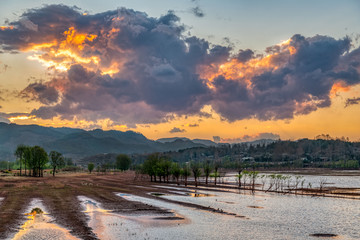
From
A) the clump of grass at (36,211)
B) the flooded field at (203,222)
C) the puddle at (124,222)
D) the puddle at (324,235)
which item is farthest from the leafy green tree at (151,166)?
the puddle at (324,235)

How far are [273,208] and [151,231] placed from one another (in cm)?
3267

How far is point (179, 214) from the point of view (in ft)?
181

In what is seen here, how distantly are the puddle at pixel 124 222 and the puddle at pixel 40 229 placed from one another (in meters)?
4.18

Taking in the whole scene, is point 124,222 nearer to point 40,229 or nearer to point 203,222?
point 40,229

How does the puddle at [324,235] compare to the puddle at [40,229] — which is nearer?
the puddle at [40,229]

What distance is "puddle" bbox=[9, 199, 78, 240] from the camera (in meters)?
36.4

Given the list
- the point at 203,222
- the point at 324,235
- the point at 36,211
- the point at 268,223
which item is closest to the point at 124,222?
the point at 203,222

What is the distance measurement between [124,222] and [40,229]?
1159 cm

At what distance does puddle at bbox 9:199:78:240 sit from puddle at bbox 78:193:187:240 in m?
4.18

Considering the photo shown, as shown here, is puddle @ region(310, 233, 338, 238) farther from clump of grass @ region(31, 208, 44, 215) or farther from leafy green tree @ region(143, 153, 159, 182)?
leafy green tree @ region(143, 153, 159, 182)

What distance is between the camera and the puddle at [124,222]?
1544 inches

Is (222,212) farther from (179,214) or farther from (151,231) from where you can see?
(151,231)

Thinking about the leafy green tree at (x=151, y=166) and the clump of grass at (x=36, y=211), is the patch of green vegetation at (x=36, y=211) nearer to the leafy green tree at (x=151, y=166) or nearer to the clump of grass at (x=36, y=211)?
the clump of grass at (x=36, y=211)

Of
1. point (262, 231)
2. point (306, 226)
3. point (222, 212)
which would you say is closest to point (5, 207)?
point (222, 212)
